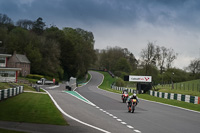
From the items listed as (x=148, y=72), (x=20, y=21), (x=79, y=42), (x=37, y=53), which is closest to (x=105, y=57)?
(x=79, y=42)

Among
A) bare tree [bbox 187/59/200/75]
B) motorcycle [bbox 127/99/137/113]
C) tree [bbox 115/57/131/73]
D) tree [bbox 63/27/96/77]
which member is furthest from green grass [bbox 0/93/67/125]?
tree [bbox 115/57/131/73]

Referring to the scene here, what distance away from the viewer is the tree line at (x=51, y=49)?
331 ft

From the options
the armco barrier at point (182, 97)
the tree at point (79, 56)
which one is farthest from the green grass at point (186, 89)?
the tree at point (79, 56)

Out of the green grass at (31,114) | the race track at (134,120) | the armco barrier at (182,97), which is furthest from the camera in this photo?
the armco barrier at (182,97)

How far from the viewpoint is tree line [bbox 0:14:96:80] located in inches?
3971

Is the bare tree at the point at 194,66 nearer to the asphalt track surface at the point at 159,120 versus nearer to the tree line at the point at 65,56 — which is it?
the tree line at the point at 65,56

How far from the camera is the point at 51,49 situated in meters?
106

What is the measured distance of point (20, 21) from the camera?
16125cm

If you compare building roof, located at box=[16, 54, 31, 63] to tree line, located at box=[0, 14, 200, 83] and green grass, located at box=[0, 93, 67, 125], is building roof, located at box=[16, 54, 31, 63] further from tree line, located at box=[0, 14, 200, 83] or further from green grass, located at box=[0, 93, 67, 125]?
green grass, located at box=[0, 93, 67, 125]

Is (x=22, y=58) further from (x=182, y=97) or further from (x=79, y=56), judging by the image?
(x=182, y=97)

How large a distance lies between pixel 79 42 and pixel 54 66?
26.0 m

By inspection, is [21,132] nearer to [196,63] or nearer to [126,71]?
[196,63]

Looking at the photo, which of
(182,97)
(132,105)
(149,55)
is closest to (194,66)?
(149,55)

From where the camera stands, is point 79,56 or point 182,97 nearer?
point 182,97
